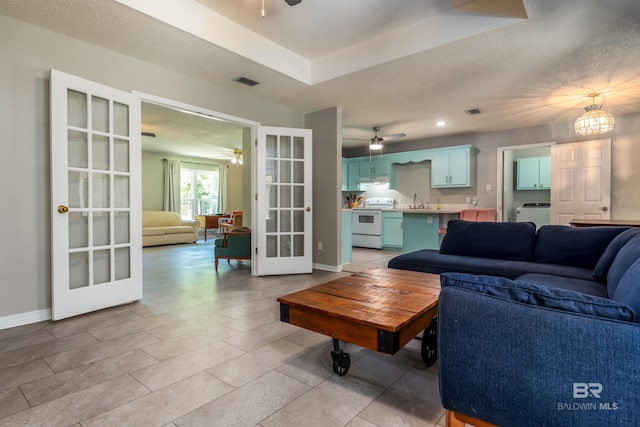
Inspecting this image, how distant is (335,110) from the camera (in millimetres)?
4824

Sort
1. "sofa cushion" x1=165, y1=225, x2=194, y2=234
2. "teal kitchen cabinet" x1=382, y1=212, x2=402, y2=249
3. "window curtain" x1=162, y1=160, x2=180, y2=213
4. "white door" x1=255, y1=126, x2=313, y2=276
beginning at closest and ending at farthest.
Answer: "white door" x1=255, y1=126, x2=313, y2=276 < "teal kitchen cabinet" x1=382, y1=212, x2=402, y2=249 < "sofa cushion" x1=165, y1=225, x2=194, y2=234 < "window curtain" x1=162, y1=160, x2=180, y2=213

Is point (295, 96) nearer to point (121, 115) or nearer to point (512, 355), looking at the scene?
point (121, 115)

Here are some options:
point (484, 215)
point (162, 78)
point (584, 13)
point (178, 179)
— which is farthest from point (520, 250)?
point (178, 179)

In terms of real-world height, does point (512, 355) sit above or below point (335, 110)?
below

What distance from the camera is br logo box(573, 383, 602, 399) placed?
0.93m

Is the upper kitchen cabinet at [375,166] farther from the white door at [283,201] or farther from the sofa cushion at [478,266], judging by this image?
the sofa cushion at [478,266]

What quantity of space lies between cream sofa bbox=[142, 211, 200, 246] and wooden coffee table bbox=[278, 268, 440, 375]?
6611 millimetres

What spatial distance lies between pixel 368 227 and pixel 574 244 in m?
4.50

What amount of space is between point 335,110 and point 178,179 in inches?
252

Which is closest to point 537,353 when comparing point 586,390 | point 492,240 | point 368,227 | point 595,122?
point 586,390

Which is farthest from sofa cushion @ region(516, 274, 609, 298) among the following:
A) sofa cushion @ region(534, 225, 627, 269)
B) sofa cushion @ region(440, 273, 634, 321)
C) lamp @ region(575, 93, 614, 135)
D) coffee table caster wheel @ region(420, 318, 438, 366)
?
lamp @ region(575, 93, 614, 135)

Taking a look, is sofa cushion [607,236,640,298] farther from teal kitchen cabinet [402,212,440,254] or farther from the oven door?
the oven door

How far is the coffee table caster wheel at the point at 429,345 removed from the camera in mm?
2049

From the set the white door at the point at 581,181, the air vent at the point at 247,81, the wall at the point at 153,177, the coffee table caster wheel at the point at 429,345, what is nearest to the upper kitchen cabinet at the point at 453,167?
the white door at the point at 581,181
